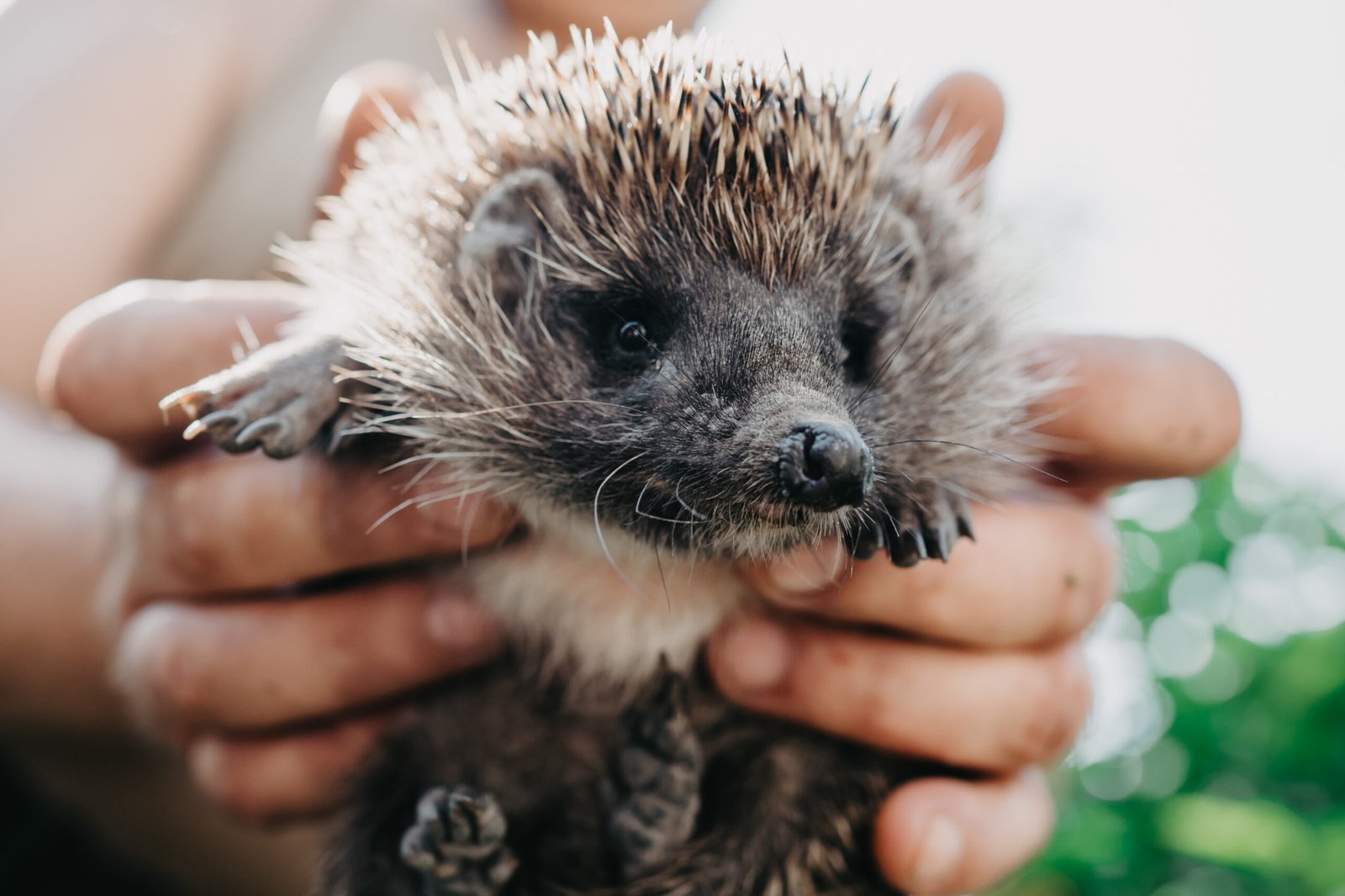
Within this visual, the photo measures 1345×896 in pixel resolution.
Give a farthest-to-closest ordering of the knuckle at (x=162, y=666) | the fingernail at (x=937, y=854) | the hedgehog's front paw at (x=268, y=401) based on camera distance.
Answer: the knuckle at (x=162, y=666) < the fingernail at (x=937, y=854) < the hedgehog's front paw at (x=268, y=401)

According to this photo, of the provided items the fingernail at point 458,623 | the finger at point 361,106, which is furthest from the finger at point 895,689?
the finger at point 361,106

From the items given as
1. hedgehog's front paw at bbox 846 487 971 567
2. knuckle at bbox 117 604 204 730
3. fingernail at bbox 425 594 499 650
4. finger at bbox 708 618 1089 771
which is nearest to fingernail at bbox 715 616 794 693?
finger at bbox 708 618 1089 771

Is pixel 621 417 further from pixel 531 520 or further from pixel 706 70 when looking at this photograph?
pixel 706 70

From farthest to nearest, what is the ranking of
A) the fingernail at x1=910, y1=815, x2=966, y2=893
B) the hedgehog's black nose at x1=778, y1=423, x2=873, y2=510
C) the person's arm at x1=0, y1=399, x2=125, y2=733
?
the person's arm at x1=0, y1=399, x2=125, y2=733 < the fingernail at x1=910, y1=815, x2=966, y2=893 < the hedgehog's black nose at x1=778, y1=423, x2=873, y2=510

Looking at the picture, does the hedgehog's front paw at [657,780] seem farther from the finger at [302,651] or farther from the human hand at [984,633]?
the finger at [302,651]

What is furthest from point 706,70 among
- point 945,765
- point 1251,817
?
point 1251,817

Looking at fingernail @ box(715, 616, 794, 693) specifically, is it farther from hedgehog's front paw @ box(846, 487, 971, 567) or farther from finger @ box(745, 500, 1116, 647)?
hedgehog's front paw @ box(846, 487, 971, 567)
